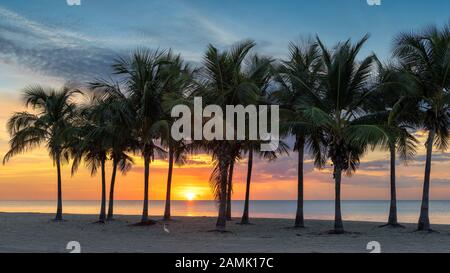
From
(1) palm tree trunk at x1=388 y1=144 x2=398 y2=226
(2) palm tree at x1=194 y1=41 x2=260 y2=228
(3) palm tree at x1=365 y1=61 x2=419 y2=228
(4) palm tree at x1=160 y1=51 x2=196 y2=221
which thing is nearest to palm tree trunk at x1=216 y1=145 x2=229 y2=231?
(2) palm tree at x1=194 y1=41 x2=260 y2=228

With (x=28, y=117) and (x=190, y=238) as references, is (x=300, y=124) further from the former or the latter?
(x=28, y=117)

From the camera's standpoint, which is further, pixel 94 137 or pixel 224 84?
pixel 94 137

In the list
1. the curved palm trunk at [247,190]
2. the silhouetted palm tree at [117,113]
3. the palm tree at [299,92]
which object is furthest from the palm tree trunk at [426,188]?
the silhouetted palm tree at [117,113]

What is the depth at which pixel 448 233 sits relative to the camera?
→ 83.5 ft

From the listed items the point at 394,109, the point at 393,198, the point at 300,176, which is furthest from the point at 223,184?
the point at 393,198

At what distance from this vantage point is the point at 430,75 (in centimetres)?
2517

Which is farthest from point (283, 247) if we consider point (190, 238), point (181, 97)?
point (181, 97)

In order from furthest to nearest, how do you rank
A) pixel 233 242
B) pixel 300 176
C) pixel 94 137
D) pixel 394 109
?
pixel 94 137
pixel 300 176
pixel 394 109
pixel 233 242

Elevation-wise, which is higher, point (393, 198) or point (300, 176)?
point (300, 176)

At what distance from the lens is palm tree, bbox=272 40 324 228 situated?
994 inches

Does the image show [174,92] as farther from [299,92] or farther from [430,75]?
[430,75]

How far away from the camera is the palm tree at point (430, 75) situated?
24.8 m

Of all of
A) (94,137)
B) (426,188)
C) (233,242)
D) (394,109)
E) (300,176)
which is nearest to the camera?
(233,242)

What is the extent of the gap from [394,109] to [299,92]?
4.88 metres
